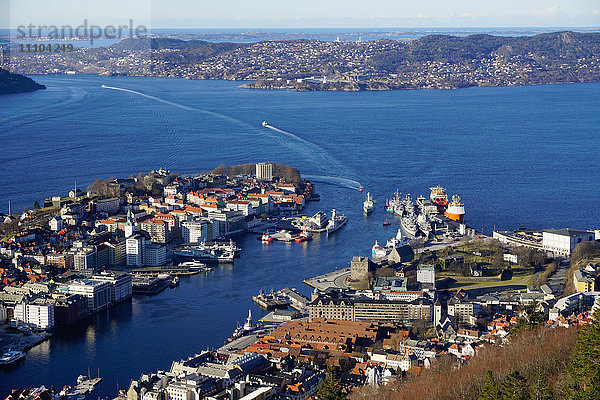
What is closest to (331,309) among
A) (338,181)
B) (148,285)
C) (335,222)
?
(148,285)

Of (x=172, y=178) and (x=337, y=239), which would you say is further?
(x=172, y=178)

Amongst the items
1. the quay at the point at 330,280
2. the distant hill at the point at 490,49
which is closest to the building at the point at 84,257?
the quay at the point at 330,280

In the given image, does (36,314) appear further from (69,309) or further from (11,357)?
(11,357)

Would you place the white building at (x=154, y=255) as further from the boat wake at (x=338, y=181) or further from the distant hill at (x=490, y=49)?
the distant hill at (x=490, y=49)

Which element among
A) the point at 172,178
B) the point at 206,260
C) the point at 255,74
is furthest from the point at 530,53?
the point at 206,260

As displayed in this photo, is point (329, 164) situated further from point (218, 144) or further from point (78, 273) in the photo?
point (78, 273)

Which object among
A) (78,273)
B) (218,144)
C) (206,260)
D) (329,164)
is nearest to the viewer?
(78,273)

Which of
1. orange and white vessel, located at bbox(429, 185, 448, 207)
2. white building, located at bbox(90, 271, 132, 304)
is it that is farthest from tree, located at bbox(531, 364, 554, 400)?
orange and white vessel, located at bbox(429, 185, 448, 207)
